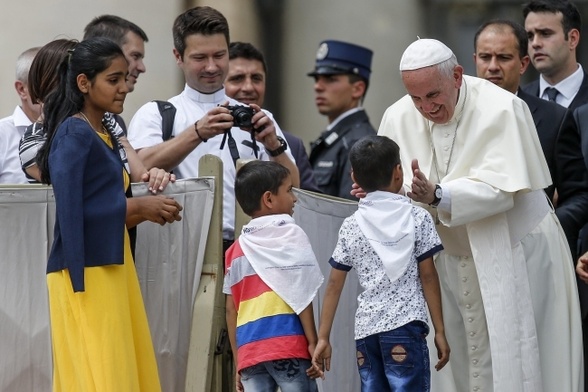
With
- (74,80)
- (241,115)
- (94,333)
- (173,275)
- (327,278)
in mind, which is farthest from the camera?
(327,278)

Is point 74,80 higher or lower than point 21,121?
higher

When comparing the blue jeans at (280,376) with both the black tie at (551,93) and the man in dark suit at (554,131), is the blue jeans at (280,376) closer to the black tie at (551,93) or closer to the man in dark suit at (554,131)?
the man in dark suit at (554,131)

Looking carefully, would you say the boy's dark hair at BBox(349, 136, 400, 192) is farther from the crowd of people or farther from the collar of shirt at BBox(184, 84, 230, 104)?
the collar of shirt at BBox(184, 84, 230, 104)

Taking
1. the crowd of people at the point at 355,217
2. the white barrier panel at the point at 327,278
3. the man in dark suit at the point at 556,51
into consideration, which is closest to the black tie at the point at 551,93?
the man in dark suit at the point at 556,51

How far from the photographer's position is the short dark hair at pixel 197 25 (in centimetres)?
696

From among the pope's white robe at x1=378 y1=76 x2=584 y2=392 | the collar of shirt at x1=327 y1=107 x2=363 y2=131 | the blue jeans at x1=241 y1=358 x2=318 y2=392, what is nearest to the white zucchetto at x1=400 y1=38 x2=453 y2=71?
the pope's white robe at x1=378 y1=76 x2=584 y2=392

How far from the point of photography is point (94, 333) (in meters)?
5.68

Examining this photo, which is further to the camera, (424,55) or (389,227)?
(424,55)

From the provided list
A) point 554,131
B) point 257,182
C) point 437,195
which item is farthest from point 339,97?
point 257,182

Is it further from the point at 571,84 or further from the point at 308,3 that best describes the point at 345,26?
the point at 571,84

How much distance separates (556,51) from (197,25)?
2234 mm

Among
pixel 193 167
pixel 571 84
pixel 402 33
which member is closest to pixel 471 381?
pixel 193 167

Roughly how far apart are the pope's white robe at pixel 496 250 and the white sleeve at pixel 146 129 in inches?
41.0

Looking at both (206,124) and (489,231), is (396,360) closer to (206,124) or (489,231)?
(489,231)
